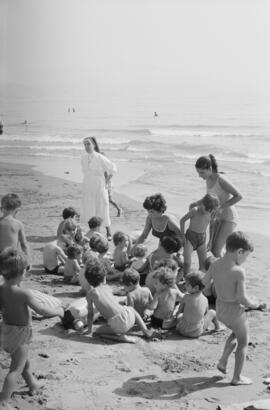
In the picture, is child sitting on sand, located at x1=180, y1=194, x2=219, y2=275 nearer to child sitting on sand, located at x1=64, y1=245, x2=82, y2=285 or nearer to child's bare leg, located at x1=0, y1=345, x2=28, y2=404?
child sitting on sand, located at x1=64, y1=245, x2=82, y2=285

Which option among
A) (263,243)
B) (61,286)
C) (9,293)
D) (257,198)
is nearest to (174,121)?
(257,198)

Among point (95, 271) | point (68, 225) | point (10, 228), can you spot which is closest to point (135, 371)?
point (95, 271)

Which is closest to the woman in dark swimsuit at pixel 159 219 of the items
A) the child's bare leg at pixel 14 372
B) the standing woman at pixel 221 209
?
the standing woman at pixel 221 209

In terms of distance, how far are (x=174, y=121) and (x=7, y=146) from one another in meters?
21.0

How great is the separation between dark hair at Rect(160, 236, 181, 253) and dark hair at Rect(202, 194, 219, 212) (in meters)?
0.55

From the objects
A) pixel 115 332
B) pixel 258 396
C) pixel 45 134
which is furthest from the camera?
pixel 45 134

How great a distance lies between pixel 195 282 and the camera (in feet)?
20.1

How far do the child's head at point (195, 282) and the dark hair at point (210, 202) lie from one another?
1.34m

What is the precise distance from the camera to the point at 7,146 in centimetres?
2812

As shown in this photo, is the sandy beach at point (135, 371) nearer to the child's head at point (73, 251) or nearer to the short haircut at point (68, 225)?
the child's head at point (73, 251)

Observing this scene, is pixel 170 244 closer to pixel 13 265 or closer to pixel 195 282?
pixel 195 282

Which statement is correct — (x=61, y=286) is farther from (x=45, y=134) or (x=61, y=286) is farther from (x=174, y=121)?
(x=174, y=121)

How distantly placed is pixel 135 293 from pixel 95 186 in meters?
4.16

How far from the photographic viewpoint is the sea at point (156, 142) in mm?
16469
